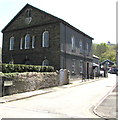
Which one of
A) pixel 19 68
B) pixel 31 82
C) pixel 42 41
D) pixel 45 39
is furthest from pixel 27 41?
pixel 31 82

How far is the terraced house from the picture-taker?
21.9m

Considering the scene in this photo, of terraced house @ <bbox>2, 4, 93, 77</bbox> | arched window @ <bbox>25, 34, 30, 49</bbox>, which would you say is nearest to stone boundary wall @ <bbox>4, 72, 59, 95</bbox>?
terraced house @ <bbox>2, 4, 93, 77</bbox>

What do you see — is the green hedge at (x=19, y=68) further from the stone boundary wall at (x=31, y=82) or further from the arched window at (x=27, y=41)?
the arched window at (x=27, y=41)

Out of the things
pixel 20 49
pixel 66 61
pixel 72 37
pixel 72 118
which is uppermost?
pixel 72 37

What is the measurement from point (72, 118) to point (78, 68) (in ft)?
65.5

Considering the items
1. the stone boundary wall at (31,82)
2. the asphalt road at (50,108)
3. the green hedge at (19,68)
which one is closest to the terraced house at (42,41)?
the stone boundary wall at (31,82)

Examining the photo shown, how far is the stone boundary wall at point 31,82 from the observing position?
1320 centimetres

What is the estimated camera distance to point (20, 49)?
25.1 m

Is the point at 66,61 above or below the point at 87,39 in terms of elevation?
below

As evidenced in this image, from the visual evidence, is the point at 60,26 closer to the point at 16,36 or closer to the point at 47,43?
the point at 47,43

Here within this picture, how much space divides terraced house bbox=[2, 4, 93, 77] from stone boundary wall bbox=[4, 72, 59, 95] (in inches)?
124

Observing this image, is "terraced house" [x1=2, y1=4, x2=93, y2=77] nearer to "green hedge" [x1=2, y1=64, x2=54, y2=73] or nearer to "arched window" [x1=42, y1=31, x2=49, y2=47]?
"arched window" [x1=42, y1=31, x2=49, y2=47]

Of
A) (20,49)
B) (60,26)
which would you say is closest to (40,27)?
(60,26)

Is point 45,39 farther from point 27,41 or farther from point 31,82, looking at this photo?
point 31,82
